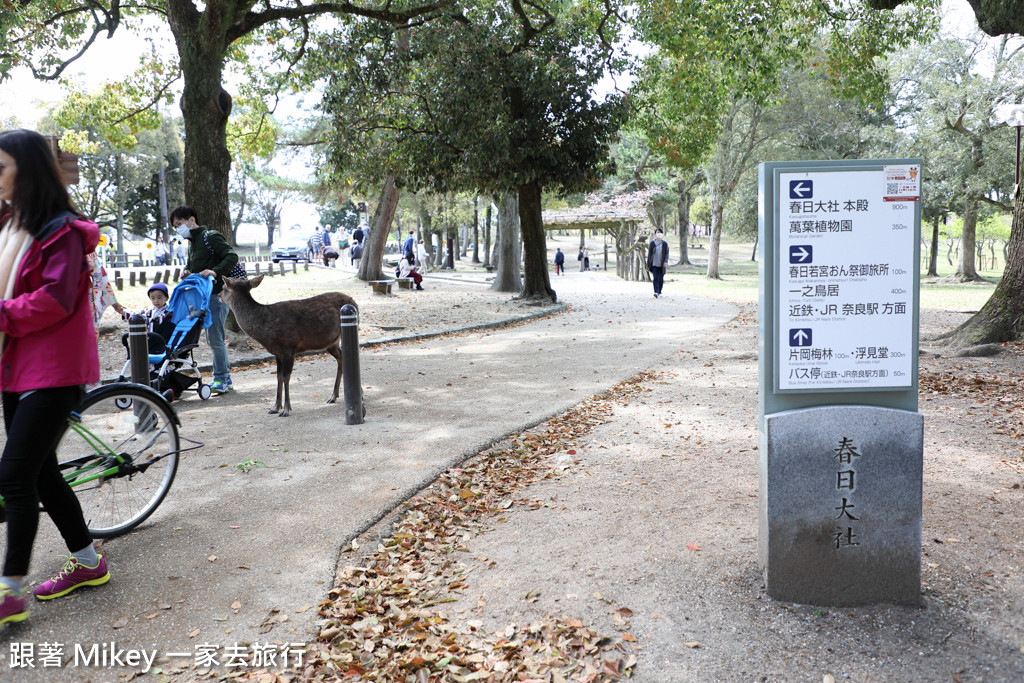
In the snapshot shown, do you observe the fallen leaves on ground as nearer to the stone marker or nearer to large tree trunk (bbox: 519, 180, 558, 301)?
the stone marker

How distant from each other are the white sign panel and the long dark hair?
10.1 ft

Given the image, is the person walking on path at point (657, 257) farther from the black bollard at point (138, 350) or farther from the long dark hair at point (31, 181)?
the long dark hair at point (31, 181)

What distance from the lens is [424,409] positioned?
7609mm

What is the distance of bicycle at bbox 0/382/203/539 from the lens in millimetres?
3920

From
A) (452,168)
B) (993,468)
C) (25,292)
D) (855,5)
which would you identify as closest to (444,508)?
(25,292)

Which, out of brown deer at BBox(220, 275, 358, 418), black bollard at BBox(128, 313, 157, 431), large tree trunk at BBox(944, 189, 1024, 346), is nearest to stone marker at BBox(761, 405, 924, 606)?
brown deer at BBox(220, 275, 358, 418)

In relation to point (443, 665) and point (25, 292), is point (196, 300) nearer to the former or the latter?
point (25, 292)

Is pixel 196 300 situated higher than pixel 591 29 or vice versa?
pixel 591 29

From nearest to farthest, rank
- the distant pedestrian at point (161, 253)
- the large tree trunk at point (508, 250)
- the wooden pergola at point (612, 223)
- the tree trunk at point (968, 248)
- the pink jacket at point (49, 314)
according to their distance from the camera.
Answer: the pink jacket at point (49, 314) → the large tree trunk at point (508, 250) → the tree trunk at point (968, 248) → the wooden pergola at point (612, 223) → the distant pedestrian at point (161, 253)

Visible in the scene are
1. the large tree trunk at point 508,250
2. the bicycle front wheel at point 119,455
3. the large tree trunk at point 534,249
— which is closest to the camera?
the bicycle front wheel at point 119,455

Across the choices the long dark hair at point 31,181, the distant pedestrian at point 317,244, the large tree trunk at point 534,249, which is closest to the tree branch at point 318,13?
the large tree trunk at point 534,249

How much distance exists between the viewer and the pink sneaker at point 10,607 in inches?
125

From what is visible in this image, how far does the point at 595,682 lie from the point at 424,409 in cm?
492

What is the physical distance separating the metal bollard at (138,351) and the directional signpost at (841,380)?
589cm
